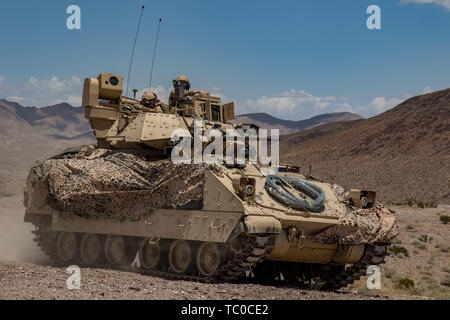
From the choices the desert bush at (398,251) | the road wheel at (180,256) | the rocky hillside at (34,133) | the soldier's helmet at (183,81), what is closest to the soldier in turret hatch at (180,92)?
the soldier's helmet at (183,81)

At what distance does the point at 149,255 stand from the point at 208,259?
225 centimetres

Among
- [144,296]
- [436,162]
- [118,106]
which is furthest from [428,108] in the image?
[144,296]

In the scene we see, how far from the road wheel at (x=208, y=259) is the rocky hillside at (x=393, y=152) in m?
42.2

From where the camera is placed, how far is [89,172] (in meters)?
15.5

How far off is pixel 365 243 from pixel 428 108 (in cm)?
7046

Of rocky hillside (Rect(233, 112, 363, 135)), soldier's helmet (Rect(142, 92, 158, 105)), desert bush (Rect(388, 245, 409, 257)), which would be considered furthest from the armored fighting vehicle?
rocky hillside (Rect(233, 112, 363, 135))

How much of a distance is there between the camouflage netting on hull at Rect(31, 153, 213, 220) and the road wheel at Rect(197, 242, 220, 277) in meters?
0.83

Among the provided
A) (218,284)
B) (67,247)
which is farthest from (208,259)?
(67,247)

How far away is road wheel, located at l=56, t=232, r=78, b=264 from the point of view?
17578 millimetres

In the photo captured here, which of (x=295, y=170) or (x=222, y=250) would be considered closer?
(x=222, y=250)

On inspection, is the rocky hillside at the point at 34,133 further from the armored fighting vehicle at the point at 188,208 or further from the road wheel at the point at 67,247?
the armored fighting vehicle at the point at 188,208

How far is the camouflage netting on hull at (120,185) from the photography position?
13.7 m

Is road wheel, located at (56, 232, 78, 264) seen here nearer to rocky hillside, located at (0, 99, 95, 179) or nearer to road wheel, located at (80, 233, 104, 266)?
road wheel, located at (80, 233, 104, 266)

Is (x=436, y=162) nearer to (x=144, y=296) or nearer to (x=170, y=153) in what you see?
(x=170, y=153)
